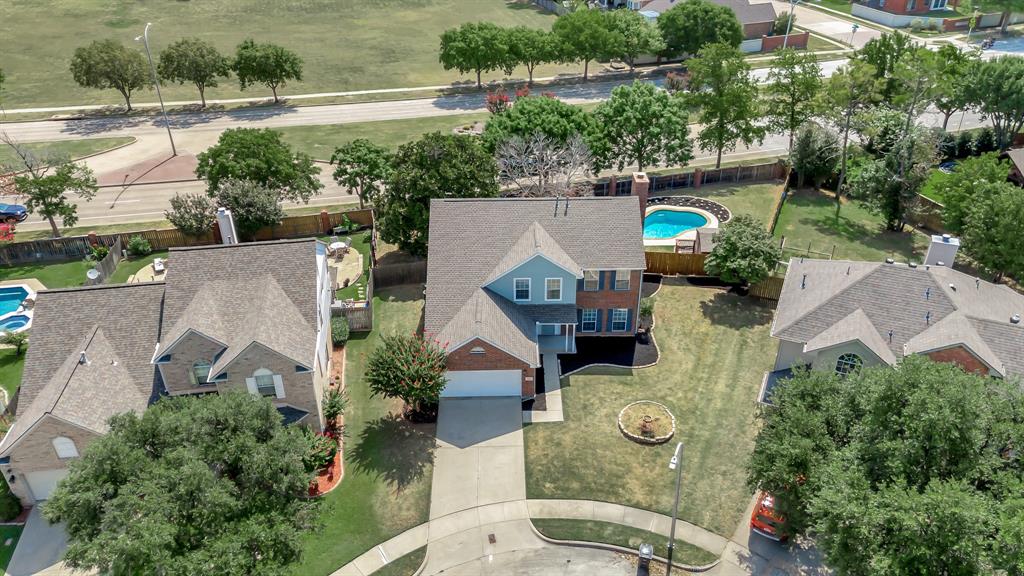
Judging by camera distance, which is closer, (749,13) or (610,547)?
(610,547)

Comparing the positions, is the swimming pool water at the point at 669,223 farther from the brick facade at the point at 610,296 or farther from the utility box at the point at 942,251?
the utility box at the point at 942,251

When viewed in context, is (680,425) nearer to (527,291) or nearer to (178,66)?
(527,291)

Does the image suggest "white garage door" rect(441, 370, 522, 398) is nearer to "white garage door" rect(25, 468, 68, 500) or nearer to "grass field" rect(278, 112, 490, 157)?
"white garage door" rect(25, 468, 68, 500)

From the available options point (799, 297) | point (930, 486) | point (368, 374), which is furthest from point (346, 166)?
point (930, 486)

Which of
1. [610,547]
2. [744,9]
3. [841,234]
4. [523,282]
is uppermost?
[744,9]

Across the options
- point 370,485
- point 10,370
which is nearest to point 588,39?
point 370,485

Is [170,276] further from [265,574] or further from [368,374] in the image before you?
[265,574]

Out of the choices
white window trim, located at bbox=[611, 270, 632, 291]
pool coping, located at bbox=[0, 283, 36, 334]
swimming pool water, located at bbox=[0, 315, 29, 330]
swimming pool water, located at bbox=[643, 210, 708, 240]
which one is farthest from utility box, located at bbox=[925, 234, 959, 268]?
swimming pool water, located at bbox=[0, 315, 29, 330]
